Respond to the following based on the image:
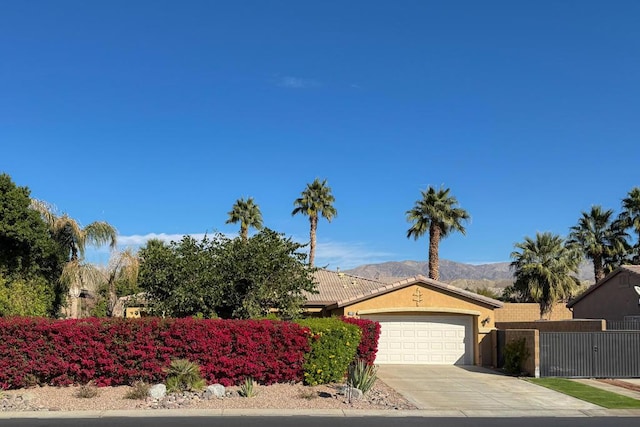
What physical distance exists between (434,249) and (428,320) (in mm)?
16667

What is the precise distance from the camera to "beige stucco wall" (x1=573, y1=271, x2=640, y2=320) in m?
31.4

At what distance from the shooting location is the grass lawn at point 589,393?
1562 cm

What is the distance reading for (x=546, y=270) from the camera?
137 feet

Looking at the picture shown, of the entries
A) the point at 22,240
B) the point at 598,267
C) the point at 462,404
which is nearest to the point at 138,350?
the point at 462,404

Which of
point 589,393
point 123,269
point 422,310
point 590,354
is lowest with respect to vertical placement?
point 589,393

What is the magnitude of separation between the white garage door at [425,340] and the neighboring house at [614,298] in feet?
28.3

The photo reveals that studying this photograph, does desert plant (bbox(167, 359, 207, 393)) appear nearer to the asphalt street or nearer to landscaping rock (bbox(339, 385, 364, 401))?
the asphalt street

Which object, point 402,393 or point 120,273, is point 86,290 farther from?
point 402,393

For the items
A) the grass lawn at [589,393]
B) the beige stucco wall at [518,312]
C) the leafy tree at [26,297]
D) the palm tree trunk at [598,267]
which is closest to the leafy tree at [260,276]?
the grass lawn at [589,393]

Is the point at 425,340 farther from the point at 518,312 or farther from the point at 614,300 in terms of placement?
the point at 518,312

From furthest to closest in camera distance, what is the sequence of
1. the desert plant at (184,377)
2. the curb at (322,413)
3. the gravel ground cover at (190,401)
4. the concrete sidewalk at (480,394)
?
the desert plant at (184,377) → the concrete sidewalk at (480,394) → the gravel ground cover at (190,401) → the curb at (322,413)

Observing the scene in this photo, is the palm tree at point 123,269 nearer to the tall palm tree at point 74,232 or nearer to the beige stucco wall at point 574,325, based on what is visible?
the tall palm tree at point 74,232

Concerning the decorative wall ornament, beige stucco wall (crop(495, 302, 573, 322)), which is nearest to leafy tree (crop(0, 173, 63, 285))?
the decorative wall ornament

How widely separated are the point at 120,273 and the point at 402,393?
18.1 meters
